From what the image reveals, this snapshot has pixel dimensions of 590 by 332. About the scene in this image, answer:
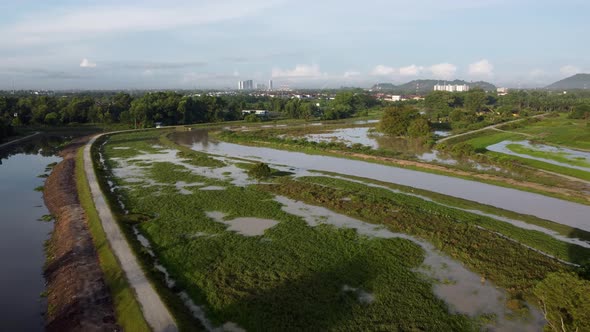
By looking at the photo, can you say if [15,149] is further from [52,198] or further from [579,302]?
[579,302]

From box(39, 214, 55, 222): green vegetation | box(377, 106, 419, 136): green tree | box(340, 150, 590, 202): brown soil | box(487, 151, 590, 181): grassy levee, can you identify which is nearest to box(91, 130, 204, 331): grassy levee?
box(39, 214, 55, 222): green vegetation

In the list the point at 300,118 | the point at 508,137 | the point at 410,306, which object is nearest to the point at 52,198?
the point at 410,306

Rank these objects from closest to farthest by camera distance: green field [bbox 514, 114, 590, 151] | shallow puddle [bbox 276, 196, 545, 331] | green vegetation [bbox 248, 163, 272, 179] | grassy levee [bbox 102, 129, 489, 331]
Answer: grassy levee [bbox 102, 129, 489, 331]
shallow puddle [bbox 276, 196, 545, 331]
green vegetation [bbox 248, 163, 272, 179]
green field [bbox 514, 114, 590, 151]

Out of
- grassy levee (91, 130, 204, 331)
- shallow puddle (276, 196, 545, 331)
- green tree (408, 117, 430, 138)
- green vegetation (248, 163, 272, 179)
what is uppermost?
green tree (408, 117, 430, 138)

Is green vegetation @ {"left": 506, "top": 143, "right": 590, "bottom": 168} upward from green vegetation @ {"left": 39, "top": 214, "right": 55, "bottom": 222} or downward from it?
upward

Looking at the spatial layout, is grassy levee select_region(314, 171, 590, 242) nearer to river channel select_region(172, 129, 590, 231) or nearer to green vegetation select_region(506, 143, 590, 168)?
river channel select_region(172, 129, 590, 231)

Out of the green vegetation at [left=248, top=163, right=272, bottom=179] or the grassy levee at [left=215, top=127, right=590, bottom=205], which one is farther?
the green vegetation at [left=248, top=163, right=272, bottom=179]
